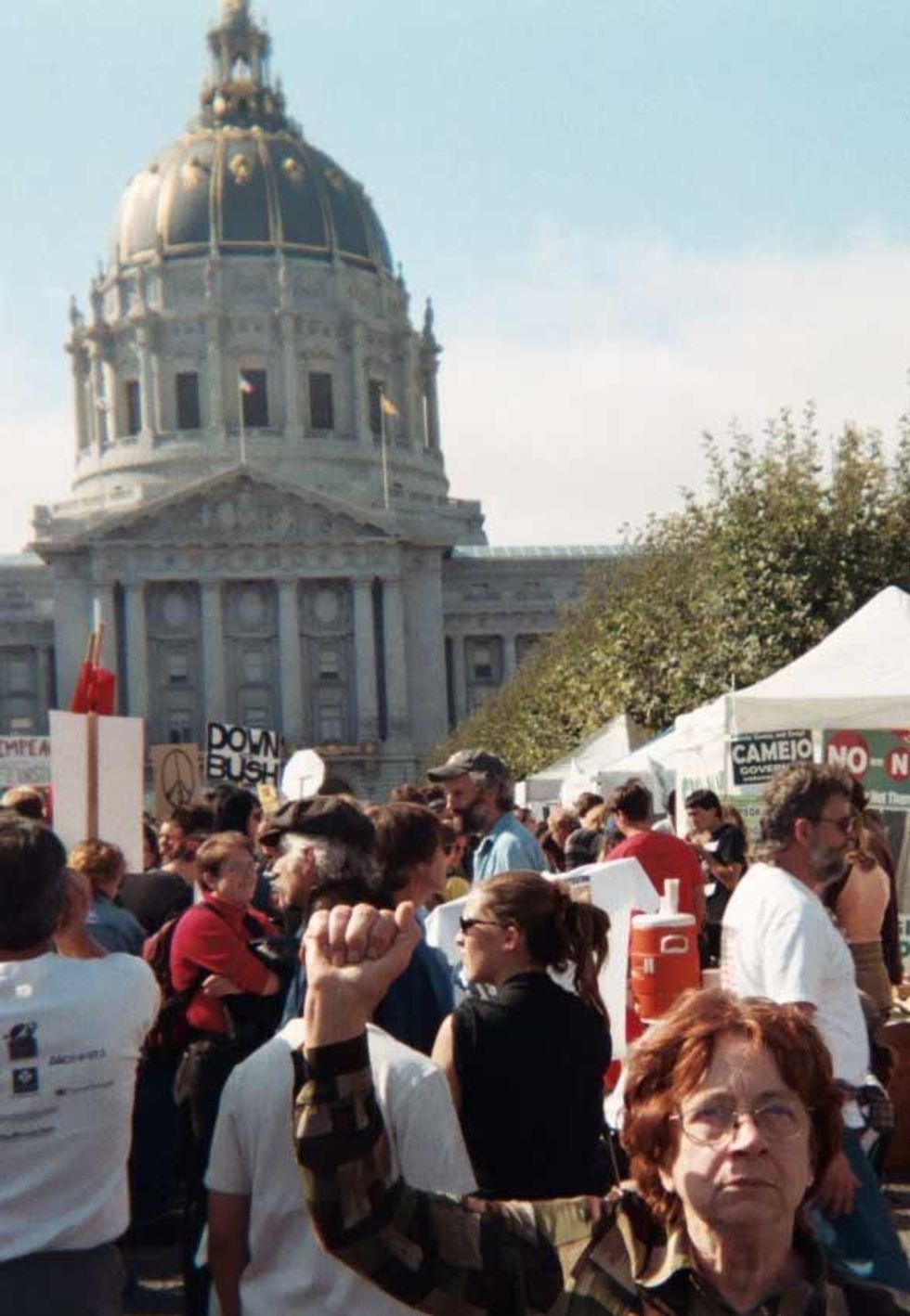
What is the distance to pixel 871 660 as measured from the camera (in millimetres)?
14086

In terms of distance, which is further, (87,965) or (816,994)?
(816,994)

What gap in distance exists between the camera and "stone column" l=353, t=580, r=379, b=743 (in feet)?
281

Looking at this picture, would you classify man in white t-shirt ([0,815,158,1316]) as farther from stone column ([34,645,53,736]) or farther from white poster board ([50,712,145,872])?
stone column ([34,645,53,736])

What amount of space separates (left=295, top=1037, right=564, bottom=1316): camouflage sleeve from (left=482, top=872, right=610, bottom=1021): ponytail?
6.37 ft

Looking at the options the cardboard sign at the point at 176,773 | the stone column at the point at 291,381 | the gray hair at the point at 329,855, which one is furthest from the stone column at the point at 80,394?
the gray hair at the point at 329,855

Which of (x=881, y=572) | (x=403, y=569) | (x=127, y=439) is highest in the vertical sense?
(x=127, y=439)

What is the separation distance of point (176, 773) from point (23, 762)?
1679mm

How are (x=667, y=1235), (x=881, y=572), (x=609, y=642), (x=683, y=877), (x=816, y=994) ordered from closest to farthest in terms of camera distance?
(x=667, y=1235) < (x=816, y=994) < (x=683, y=877) < (x=881, y=572) < (x=609, y=642)

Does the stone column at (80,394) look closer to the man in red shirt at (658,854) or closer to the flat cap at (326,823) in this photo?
the man in red shirt at (658,854)

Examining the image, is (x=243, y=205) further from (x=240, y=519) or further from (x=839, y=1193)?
(x=839, y=1193)

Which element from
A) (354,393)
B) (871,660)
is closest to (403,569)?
(354,393)

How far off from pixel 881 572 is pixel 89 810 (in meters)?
20.7

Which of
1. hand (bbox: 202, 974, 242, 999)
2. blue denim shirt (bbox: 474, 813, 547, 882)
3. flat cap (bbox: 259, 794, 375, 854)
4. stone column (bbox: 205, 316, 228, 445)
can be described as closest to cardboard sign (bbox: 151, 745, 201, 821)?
blue denim shirt (bbox: 474, 813, 547, 882)

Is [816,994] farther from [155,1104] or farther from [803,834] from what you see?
[155,1104]
